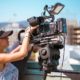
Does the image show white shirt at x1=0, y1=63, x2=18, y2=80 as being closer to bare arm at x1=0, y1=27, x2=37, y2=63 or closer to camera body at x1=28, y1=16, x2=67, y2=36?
bare arm at x1=0, y1=27, x2=37, y2=63

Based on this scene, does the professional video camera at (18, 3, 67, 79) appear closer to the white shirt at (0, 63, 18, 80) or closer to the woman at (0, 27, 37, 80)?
the woman at (0, 27, 37, 80)

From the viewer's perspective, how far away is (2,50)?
275cm

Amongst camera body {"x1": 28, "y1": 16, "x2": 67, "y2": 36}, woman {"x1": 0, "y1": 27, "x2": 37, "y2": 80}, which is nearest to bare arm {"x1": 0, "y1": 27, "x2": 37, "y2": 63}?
woman {"x1": 0, "y1": 27, "x2": 37, "y2": 80}

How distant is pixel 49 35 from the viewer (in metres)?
2.77

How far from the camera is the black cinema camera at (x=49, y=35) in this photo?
2707 millimetres

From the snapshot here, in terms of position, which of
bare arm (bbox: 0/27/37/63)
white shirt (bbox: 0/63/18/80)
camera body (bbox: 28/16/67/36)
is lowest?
white shirt (bbox: 0/63/18/80)

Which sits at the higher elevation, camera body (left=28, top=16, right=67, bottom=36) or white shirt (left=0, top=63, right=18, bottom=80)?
camera body (left=28, top=16, right=67, bottom=36)

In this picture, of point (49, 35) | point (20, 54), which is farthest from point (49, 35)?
point (20, 54)

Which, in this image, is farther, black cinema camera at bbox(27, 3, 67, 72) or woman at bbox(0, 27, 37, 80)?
black cinema camera at bbox(27, 3, 67, 72)

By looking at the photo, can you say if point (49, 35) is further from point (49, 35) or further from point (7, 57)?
point (7, 57)

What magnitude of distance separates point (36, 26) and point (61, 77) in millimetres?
1222

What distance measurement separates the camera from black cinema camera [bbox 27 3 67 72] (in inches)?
107

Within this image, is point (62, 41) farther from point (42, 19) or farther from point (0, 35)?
point (0, 35)

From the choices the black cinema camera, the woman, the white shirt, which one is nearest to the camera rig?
the black cinema camera
